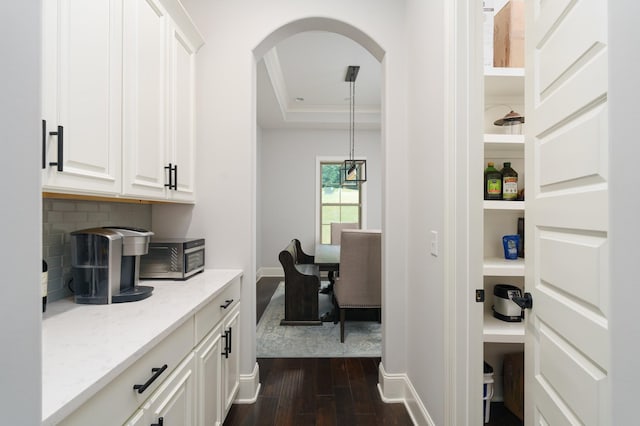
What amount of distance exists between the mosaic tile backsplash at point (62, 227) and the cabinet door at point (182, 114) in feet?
1.25

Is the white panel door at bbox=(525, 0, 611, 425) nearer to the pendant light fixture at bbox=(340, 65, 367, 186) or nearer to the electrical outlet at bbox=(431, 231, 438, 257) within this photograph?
the electrical outlet at bbox=(431, 231, 438, 257)

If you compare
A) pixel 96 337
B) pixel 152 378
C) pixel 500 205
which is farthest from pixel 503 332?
pixel 96 337

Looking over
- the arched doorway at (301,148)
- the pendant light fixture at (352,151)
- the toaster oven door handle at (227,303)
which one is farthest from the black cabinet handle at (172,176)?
the pendant light fixture at (352,151)

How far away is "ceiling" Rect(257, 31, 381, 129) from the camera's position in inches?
147

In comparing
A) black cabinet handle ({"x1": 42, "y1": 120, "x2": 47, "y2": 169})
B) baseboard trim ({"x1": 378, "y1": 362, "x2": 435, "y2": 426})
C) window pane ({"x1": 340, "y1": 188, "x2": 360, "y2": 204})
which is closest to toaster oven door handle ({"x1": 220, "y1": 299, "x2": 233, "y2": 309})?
black cabinet handle ({"x1": 42, "y1": 120, "x2": 47, "y2": 169})

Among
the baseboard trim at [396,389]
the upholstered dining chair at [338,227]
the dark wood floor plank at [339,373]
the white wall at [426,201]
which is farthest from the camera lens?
the upholstered dining chair at [338,227]

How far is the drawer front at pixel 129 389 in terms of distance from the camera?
76cm

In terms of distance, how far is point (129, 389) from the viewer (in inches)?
35.9

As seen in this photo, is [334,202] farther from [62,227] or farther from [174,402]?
[174,402]

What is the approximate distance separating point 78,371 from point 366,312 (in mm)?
3178
